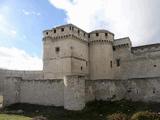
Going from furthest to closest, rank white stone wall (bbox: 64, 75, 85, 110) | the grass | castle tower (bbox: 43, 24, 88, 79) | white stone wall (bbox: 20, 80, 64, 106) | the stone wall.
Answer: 1. castle tower (bbox: 43, 24, 88, 79)
2. white stone wall (bbox: 20, 80, 64, 106)
3. the stone wall
4. white stone wall (bbox: 64, 75, 85, 110)
5. the grass

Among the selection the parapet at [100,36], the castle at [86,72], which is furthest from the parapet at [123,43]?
the parapet at [100,36]

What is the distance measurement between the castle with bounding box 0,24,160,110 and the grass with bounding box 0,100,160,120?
821 mm

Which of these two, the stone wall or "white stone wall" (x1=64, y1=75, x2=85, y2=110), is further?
the stone wall

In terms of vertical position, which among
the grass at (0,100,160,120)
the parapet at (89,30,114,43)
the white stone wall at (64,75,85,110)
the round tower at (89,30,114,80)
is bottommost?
the grass at (0,100,160,120)

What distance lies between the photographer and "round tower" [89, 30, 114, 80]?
1512 inches

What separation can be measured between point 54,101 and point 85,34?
12696 millimetres

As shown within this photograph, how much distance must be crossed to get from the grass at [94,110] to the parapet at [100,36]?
39.5ft

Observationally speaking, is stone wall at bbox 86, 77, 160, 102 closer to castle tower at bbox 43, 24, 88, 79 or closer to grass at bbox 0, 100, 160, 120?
grass at bbox 0, 100, 160, 120

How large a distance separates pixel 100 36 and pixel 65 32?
194 inches

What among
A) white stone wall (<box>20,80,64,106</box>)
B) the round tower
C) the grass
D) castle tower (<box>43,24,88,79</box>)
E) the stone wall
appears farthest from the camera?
the round tower

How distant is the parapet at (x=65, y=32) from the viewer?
36.8 meters

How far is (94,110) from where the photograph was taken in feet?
88.0

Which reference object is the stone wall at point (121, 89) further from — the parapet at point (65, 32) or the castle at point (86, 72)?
the parapet at point (65, 32)

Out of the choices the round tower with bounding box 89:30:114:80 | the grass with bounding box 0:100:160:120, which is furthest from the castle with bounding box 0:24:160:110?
the grass with bounding box 0:100:160:120
